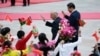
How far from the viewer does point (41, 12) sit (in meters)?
19.6

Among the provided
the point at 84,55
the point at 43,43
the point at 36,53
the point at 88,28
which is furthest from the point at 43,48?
the point at 88,28

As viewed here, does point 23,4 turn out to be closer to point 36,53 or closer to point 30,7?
point 30,7

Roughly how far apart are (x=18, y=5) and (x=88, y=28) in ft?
24.5

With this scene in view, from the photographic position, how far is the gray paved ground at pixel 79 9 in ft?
42.5

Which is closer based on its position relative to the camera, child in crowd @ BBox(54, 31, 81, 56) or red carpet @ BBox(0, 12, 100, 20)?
child in crowd @ BBox(54, 31, 81, 56)

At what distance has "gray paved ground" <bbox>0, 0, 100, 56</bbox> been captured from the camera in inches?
510

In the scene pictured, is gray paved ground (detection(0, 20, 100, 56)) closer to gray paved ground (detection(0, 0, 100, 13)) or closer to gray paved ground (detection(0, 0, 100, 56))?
gray paved ground (detection(0, 0, 100, 56))

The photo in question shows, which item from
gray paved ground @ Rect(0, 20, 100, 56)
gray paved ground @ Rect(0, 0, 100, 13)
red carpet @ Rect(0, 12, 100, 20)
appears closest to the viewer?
gray paved ground @ Rect(0, 20, 100, 56)

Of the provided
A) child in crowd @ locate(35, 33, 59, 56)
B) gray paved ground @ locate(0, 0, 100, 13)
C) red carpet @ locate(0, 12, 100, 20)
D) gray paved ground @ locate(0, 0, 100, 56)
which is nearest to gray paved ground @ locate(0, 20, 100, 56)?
gray paved ground @ locate(0, 0, 100, 56)

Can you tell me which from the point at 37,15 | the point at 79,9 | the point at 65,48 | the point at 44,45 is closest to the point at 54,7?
the point at 79,9

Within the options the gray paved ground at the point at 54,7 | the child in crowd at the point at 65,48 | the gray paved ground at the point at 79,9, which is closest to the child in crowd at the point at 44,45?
the child in crowd at the point at 65,48

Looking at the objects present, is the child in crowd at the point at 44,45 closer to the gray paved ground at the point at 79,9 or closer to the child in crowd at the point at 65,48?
the child in crowd at the point at 65,48

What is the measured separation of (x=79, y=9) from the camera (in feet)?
68.1

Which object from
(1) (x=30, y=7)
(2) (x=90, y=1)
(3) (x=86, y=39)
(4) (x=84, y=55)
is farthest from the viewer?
(2) (x=90, y=1)
